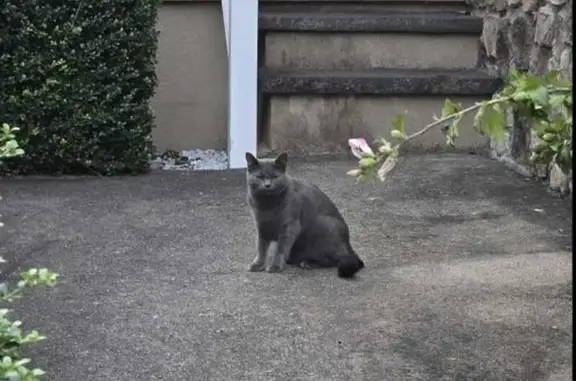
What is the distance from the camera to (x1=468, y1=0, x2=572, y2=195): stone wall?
18.7 feet

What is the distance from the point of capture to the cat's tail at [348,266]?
13.9 ft

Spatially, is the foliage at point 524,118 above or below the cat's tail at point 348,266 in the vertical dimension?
above

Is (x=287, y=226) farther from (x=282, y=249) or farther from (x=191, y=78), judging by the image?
(x=191, y=78)

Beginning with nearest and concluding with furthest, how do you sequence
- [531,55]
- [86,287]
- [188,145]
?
1. [86,287]
2. [531,55]
3. [188,145]

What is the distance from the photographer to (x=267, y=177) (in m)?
4.43

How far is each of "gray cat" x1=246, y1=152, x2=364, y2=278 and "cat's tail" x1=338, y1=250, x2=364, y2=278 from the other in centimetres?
6

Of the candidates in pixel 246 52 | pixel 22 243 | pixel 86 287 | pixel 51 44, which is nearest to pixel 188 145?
pixel 246 52

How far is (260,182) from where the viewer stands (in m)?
4.41

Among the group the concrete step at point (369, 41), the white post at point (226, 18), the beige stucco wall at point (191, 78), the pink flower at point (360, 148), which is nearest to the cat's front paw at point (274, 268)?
the pink flower at point (360, 148)

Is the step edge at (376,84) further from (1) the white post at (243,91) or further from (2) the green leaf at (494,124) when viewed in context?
(2) the green leaf at (494,124)

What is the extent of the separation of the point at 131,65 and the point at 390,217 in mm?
1997

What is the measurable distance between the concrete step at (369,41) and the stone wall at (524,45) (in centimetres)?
19

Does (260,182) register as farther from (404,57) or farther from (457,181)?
(404,57)

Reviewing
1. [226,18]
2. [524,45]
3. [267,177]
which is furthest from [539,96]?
[226,18]
